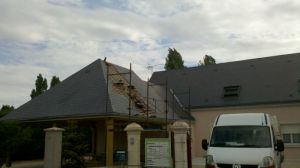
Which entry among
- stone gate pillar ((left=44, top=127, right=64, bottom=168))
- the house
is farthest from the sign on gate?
the house

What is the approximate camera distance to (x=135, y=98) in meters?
23.3

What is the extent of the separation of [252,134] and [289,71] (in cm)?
1868

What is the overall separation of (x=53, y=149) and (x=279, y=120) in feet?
55.4

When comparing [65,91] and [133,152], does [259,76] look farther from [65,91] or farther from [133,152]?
[133,152]

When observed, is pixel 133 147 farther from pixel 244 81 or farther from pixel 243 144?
pixel 244 81

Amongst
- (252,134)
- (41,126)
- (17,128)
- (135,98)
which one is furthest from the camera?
(41,126)

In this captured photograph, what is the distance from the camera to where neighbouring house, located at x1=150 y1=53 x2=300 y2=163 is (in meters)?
26.1

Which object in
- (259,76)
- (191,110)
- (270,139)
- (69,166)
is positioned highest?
(259,76)

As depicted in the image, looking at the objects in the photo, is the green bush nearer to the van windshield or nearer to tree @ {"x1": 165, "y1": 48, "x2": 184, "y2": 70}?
the van windshield

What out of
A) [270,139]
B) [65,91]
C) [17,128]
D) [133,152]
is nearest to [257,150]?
[270,139]

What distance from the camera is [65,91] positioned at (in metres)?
23.6

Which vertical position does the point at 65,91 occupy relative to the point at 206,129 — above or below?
above

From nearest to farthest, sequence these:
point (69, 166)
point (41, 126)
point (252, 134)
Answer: point (252, 134) < point (69, 166) < point (41, 126)

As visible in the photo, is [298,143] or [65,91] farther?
[298,143]
